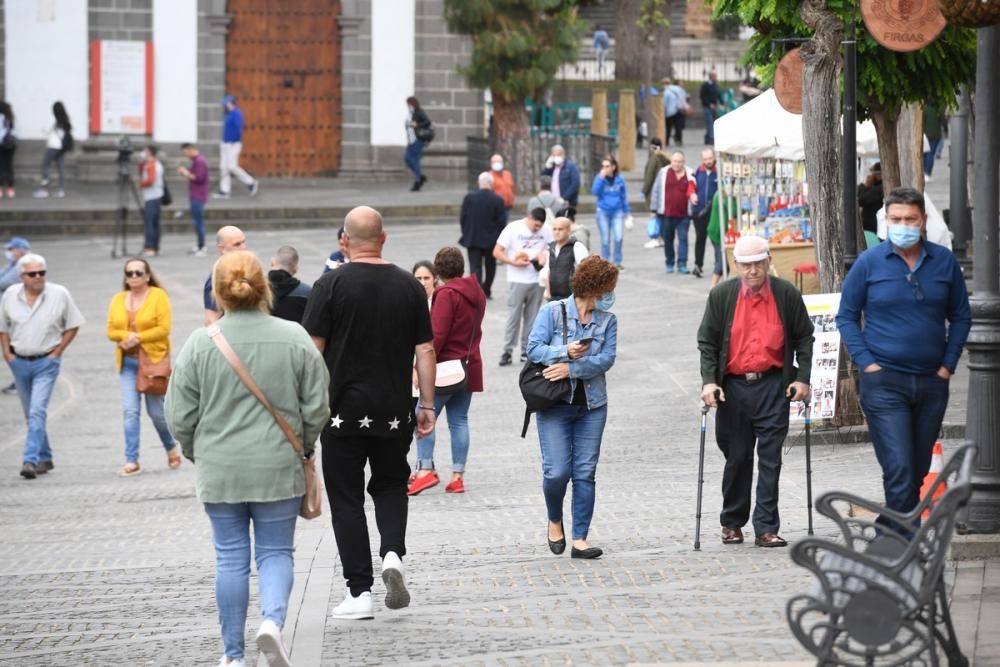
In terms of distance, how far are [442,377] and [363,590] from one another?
13.5 ft

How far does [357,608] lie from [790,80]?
714 centimetres

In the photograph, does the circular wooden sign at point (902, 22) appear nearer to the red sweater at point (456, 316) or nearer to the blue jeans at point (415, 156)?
the red sweater at point (456, 316)

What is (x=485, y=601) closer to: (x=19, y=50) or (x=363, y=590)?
(x=363, y=590)

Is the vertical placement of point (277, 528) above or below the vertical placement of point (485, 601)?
above

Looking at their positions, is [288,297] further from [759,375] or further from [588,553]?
[759,375]

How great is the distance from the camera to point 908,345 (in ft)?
27.3

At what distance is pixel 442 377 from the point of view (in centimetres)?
1207

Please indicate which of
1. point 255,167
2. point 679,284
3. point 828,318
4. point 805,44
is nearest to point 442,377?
point 828,318

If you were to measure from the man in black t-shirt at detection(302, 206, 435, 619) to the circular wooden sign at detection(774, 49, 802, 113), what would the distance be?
6.29m

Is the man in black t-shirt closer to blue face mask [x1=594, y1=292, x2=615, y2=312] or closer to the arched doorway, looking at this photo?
blue face mask [x1=594, y1=292, x2=615, y2=312]

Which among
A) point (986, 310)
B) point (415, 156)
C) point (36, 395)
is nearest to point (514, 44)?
point (415, 156)

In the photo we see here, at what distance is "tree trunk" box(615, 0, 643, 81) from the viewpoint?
49281 millimetres

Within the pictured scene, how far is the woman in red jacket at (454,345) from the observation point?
12.3 meters

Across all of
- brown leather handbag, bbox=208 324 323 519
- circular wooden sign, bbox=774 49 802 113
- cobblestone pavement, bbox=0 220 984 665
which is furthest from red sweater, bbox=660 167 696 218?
brown leather handbag, bbox=208 324 323 519
